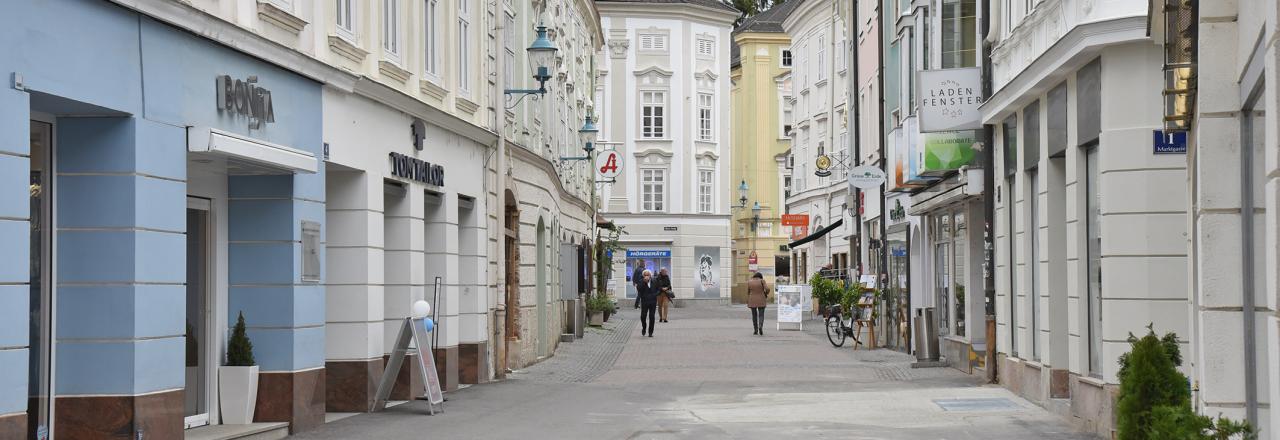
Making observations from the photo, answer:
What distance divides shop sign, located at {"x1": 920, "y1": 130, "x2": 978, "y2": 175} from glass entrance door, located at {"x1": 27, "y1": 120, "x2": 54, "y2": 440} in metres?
14.4

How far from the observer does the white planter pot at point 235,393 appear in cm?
1429

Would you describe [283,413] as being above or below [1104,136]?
below

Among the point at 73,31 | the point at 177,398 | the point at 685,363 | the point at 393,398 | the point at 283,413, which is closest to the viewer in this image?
the point at 73,31

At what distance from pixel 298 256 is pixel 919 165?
12491 mm

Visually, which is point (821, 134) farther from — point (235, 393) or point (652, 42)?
point (235, 393)

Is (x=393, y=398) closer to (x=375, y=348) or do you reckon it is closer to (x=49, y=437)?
(x=375, y=348)

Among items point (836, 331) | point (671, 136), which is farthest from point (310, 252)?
point (671, 136)

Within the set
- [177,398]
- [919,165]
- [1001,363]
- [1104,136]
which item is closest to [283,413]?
[177,398]

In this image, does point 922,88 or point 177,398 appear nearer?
point 177,398

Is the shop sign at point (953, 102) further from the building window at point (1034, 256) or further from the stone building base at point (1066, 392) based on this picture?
the stone building base at point (1066, 392)

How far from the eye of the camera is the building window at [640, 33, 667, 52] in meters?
73.8

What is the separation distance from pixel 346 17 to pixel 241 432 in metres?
4.77

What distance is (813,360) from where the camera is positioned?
28938 millimetres

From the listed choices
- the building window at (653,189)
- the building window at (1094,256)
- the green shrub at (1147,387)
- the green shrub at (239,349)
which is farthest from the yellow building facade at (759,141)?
the green shrub at (1147,387)
